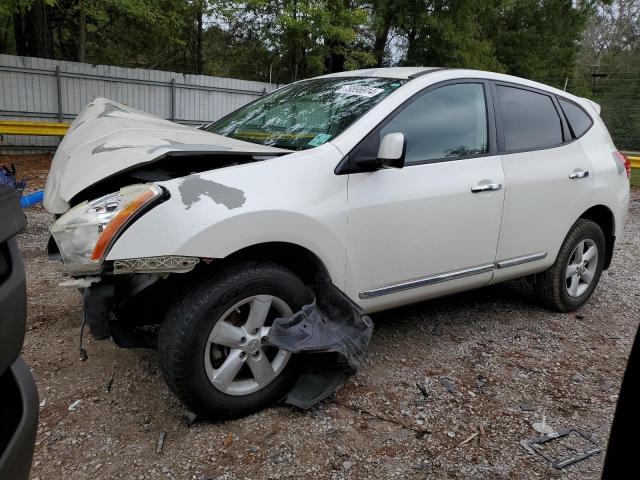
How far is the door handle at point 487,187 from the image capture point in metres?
3.20

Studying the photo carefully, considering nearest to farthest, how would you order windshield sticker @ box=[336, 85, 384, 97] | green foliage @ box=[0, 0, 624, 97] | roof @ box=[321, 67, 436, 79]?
windshield sticker @ box=[336, 85, 384, 97], roof @ box=[321, 67, 436, 79], green foliage @ box=[0, 0, 624, 97]

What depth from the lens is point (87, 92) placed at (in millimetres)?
12617

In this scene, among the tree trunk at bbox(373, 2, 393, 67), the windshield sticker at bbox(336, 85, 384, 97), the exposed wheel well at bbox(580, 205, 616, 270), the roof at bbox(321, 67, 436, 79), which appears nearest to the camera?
the windshield sticker at bbox(336, 85, 384, 97)

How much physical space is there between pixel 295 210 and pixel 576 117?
8.99 ft

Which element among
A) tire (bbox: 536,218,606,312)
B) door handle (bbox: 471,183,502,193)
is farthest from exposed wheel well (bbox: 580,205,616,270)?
door handle (bbox: 471,183,502,193)

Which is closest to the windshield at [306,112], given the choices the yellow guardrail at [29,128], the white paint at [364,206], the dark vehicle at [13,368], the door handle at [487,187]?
the white paint at [364,206]

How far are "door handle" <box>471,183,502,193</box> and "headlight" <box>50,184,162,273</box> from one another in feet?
6.18

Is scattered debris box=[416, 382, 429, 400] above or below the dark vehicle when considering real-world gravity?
below

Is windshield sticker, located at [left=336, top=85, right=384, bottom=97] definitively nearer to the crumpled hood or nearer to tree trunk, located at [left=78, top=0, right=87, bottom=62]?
the crumpled hood

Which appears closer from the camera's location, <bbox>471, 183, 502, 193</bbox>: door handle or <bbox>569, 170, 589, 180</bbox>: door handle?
<bbox>471, 183, 502, 193</bbox>: door handle

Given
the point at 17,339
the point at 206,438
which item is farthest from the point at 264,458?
the point at 17,339

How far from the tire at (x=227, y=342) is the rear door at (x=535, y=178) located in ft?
5.36

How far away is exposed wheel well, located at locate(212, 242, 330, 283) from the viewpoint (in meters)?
2.49

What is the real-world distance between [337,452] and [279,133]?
184 centimetres
